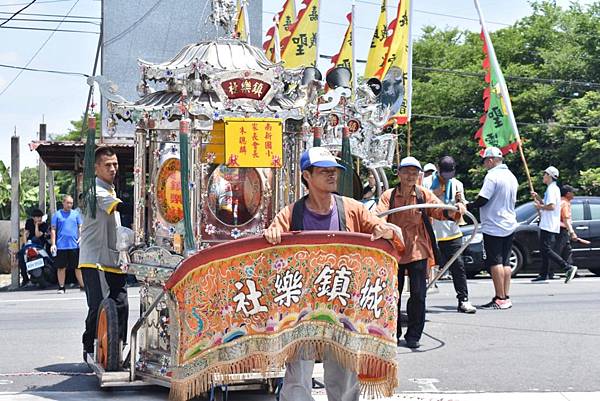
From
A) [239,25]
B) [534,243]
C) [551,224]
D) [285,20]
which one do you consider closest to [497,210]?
[551,224]

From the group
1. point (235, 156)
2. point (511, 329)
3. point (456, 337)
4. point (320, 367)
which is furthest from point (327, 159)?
point (511, 329)

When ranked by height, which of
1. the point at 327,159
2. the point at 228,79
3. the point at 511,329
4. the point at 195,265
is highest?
the point at 228,79

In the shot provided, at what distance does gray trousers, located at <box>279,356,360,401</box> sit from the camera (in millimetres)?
5648

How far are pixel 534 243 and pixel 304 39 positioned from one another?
5.94 meters

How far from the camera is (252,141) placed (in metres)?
7.46

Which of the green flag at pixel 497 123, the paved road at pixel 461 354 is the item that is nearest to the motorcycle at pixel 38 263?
the paved road at pixel 461 354

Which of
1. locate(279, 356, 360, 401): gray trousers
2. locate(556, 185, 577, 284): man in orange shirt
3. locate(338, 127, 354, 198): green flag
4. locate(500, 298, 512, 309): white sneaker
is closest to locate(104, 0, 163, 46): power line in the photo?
locate(556, 185, 577, 284): man in orange shirt

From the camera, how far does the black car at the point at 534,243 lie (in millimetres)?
17469

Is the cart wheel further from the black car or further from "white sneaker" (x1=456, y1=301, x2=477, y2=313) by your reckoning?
the black car

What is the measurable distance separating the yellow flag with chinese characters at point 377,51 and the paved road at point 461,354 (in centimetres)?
478

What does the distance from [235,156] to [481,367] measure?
9.92ft

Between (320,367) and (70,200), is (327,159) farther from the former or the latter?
(70,200)

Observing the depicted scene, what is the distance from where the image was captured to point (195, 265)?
5.77 m

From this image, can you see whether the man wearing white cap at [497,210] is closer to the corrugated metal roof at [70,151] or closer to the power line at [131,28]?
the corrugated metal roof at [70,151]
